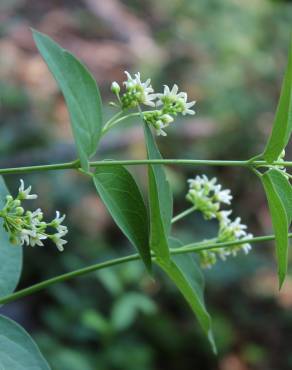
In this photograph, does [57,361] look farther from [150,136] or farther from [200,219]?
[150,136]

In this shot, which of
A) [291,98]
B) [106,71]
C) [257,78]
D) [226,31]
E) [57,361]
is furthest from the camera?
[106,71]

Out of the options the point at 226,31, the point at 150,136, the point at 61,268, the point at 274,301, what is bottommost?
the point at 274,301

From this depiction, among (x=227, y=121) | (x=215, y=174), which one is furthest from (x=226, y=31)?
(x=215, y=174)

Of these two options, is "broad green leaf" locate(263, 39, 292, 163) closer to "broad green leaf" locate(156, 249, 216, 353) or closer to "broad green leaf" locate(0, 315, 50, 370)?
"broad green leaf" locate(156, 249, 216, 353)

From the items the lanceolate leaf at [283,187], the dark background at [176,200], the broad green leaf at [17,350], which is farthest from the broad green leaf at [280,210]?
the dark background at [176,200]

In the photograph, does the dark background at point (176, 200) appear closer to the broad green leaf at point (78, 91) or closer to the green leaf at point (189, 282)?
the green leaf at point (189, 282)

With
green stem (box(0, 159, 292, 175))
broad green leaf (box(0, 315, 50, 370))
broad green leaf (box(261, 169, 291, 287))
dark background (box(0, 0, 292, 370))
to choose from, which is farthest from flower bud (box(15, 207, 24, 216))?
dark background (box(0, 0, 292, 370))
